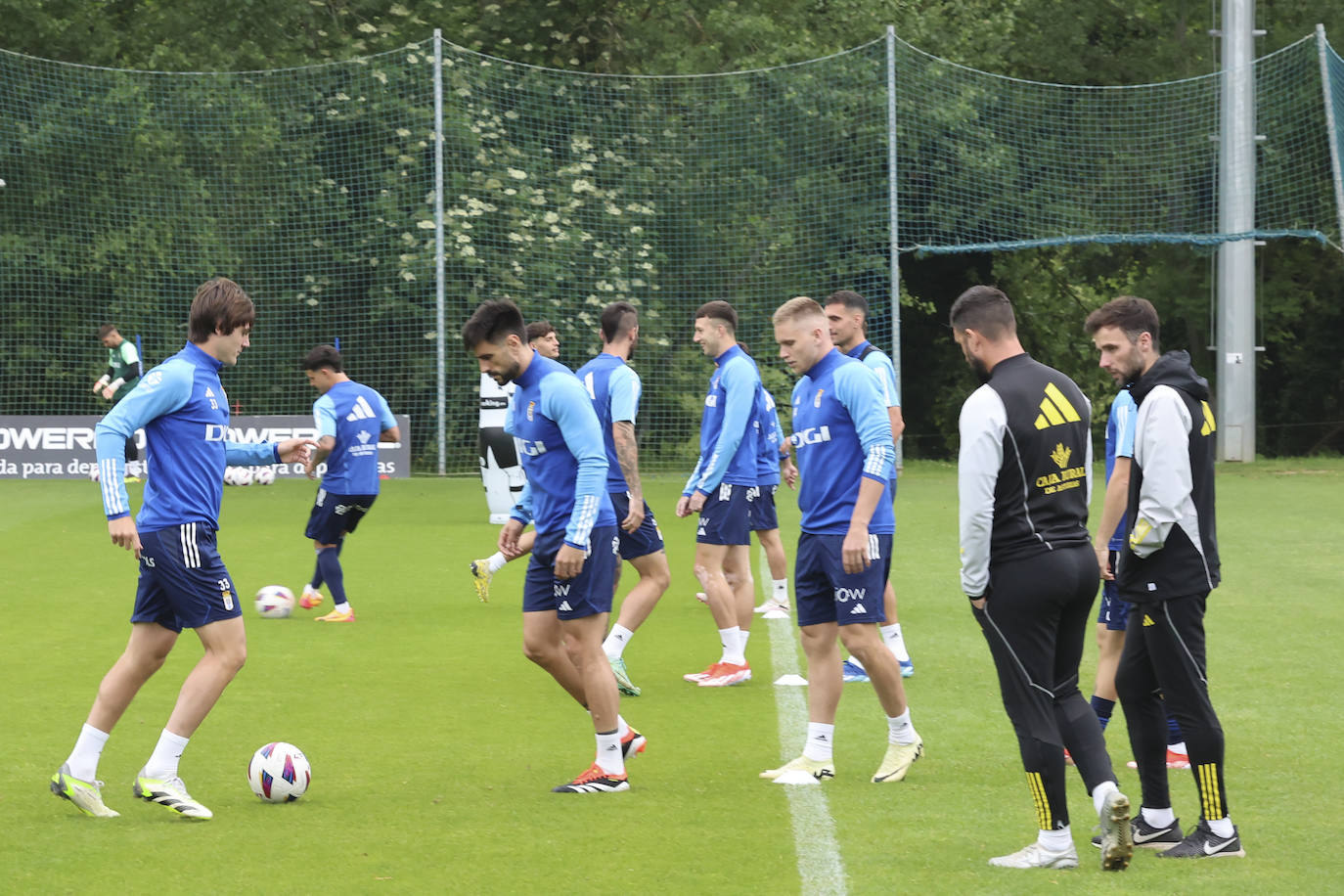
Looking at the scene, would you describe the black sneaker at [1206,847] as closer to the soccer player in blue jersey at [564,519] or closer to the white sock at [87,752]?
the soccer player in blue jersey at [564,519]

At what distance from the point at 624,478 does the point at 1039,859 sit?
3850mm

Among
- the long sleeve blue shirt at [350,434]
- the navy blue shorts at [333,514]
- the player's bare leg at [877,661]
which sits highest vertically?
the long sleeve blue shirt at [350,434]

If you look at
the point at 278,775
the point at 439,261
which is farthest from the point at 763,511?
the point at 439,261

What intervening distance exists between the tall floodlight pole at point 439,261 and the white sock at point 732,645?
47.2ft

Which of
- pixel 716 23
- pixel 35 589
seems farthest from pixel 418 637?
pixel 716 23

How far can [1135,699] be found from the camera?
5.38m

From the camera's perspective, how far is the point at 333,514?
10961mm

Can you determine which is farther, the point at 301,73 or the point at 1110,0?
the point at 1110,0

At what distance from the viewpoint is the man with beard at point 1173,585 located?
5148mm

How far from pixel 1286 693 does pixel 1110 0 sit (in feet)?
79.8

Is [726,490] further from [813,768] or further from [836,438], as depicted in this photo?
[813,768]

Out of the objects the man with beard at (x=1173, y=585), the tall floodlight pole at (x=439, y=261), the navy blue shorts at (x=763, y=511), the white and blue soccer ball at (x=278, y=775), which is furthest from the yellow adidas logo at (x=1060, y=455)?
the tall floodlight pole at (x=439, y=261)

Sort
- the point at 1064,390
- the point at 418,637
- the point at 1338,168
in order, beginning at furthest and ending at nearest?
1. the point at 1338,168
2. the point at 418,637
3. the point at 1064,390

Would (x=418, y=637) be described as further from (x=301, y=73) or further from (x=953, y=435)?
(x=953, y=435)
